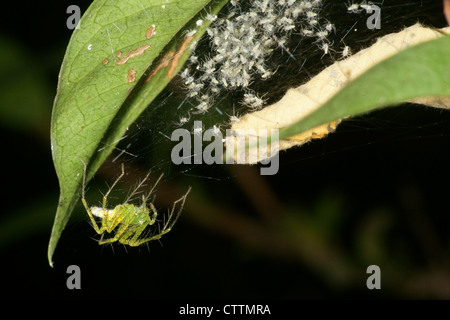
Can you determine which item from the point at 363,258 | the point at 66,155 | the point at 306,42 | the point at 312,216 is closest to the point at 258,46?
the point at 306,42

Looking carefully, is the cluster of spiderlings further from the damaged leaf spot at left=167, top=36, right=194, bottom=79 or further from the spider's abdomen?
the spider's abdomen

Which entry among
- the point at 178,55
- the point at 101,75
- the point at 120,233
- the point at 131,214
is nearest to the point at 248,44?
the point at 178,55

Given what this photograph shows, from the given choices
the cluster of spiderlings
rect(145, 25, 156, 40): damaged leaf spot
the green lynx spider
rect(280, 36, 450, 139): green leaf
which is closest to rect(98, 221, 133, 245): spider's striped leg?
the green lynx spider

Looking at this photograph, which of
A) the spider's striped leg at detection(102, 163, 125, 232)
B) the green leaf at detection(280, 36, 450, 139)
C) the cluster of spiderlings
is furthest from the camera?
the spider's striped leg at detection(102, 163, 125, 232)

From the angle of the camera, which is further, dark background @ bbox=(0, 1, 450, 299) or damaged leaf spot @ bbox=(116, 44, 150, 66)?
dark background @ bbox=(0, 1, 450, 299)

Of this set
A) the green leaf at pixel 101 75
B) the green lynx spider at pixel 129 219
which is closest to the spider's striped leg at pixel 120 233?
the green lynx spider at pixel 129 219

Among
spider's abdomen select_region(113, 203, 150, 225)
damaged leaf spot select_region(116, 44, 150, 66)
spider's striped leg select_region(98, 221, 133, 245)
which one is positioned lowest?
spider's striped leg select_region(98, 221, 133, 245)
